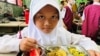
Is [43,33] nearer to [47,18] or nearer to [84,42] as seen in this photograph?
[47,18]

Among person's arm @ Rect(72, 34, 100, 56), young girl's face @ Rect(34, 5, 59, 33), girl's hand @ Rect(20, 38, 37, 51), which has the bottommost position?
person's arm @ Rect(72, 34, 100, 56)

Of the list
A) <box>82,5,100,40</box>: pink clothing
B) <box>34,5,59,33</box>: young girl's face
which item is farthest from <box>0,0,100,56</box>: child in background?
<box>82,5,100,40</box>: pink clothing

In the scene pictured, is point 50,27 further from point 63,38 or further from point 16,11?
point 16,11

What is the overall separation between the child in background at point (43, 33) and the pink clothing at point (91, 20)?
6.22ft

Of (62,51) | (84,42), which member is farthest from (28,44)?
(84,42)

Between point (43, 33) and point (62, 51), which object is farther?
point (43, 33)

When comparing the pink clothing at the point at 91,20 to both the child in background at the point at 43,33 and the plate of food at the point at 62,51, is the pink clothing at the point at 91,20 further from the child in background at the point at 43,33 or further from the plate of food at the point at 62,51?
the plate of food at the point at 62,51

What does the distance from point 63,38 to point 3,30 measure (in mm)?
2588

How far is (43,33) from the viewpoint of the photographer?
3.63ft

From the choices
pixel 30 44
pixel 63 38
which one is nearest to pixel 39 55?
pixel 30 44

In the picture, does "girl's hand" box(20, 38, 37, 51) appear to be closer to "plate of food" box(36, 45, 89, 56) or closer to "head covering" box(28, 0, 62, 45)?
"plate of food" box(36, 45, 89, 56)

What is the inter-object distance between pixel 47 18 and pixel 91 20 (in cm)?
225

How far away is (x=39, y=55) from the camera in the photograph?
861 mm

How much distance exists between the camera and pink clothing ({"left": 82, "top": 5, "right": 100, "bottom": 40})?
310cm
